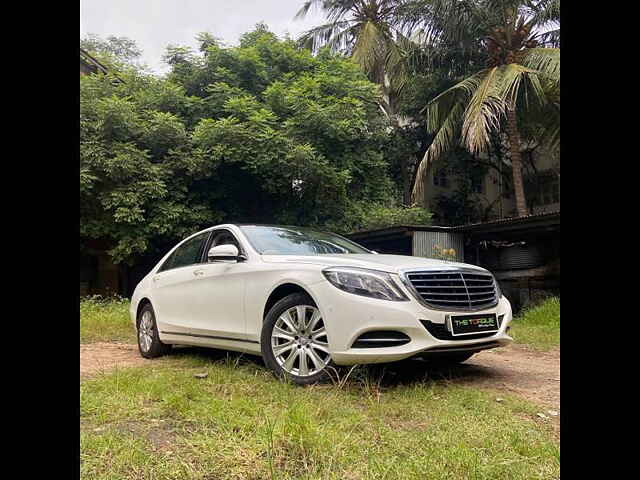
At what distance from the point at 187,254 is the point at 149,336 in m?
1.04

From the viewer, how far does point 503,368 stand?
518cm

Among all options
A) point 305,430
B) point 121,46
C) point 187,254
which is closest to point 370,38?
point 187,254

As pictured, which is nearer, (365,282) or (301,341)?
(365,282)

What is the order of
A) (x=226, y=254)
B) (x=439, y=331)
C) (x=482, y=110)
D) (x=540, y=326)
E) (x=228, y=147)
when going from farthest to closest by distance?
(x=482, y=110)
(x=228, y=147)
(x=540, y=326)
(x=226, y=254)
(x=439, y=331)

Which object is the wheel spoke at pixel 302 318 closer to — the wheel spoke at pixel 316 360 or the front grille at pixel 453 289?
the wheel spoke at pixel 316 360

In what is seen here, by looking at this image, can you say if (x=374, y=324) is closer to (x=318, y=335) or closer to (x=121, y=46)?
(x=318, y=335)

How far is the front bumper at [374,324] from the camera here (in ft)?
12.6

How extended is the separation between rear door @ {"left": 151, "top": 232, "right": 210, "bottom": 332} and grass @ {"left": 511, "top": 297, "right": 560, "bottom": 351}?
4413mm

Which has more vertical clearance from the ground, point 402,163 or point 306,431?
point 402,163
